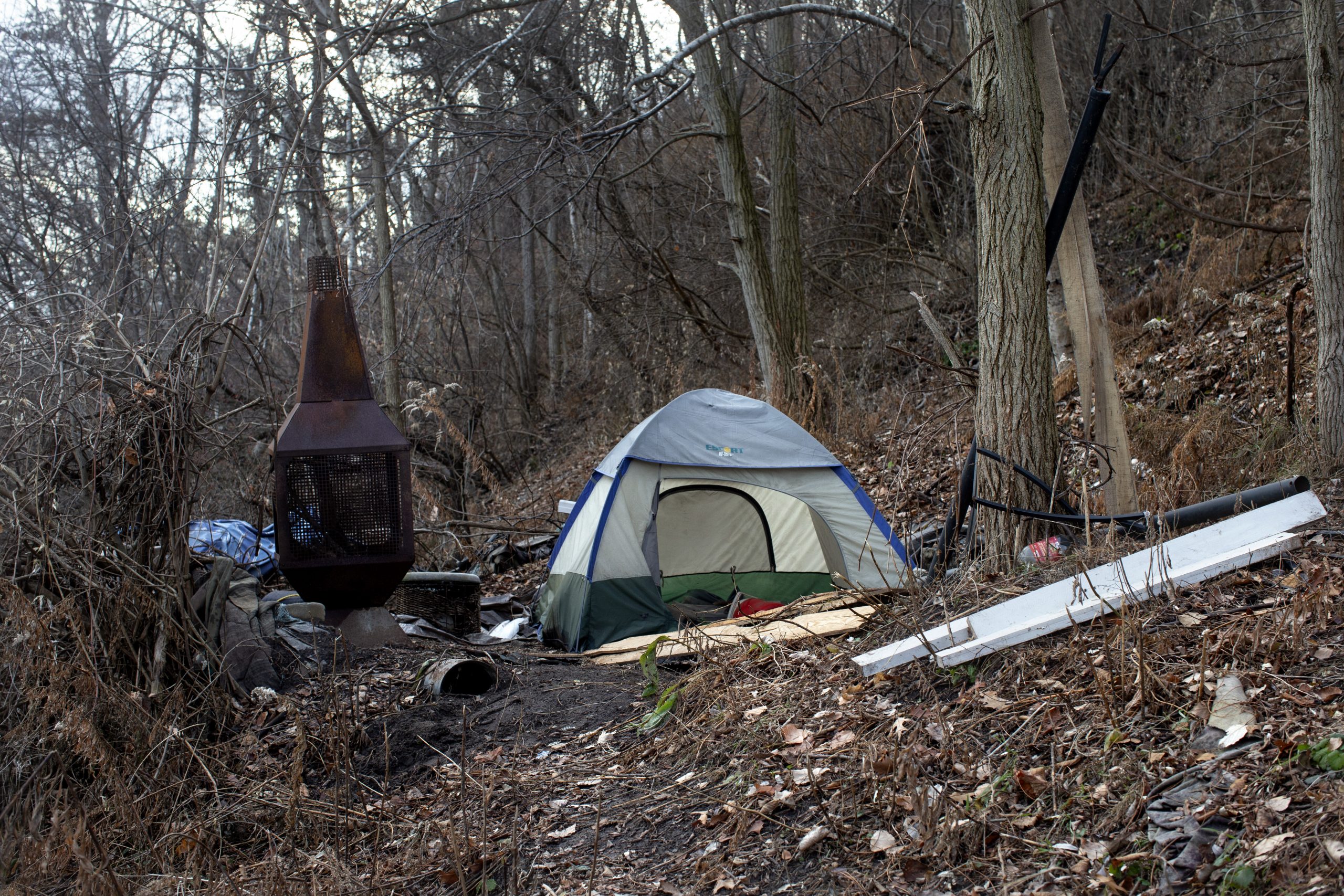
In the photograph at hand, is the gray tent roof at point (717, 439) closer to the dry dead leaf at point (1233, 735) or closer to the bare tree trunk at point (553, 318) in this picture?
the dry dead leaf at point (1233, 735)

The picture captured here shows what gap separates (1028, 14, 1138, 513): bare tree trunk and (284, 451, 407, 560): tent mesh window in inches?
141

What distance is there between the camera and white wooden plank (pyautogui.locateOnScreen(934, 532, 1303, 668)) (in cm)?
333

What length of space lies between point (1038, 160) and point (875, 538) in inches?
123

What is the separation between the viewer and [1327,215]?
5383 millimetres

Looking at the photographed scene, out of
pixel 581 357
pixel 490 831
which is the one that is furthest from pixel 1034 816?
pixel 581 357

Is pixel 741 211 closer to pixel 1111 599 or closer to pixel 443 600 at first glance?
pixel 443 600

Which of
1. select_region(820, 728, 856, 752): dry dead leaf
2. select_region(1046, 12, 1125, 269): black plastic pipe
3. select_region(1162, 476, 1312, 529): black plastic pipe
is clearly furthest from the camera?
select_region(1046, 12, 1125, 269): black plastic pipe

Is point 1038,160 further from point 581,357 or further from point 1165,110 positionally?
point 581,357

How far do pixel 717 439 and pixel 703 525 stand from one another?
726 millimetres

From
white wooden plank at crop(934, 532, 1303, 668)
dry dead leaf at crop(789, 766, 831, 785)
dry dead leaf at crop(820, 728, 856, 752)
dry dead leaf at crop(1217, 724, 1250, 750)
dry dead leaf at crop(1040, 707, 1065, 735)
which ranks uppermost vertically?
white wooden plank at crop(934, 532, 1303, 668)

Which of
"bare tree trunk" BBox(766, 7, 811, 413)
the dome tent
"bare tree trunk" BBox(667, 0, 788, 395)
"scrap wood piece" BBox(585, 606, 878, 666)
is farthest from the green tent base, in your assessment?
"bare tree trunk" BBox(766, 7, 811, 413)

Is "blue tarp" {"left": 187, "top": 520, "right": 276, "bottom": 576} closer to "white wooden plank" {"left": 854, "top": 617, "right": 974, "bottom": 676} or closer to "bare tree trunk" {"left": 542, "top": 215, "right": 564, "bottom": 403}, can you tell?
"white wooden plank" {"left": 854, "top": 617, "right": 974, "bottom": 676}

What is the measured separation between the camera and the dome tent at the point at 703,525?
671cm

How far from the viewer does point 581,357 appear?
59.0 ft
